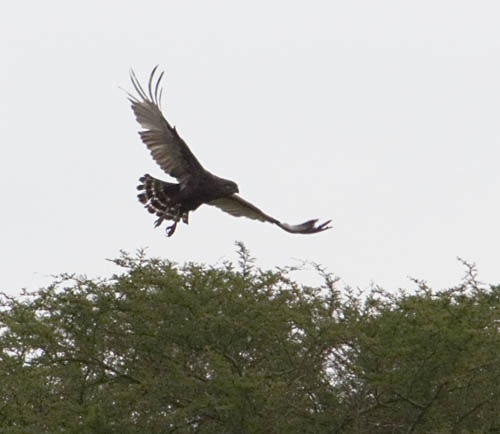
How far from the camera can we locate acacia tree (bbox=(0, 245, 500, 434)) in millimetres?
18109

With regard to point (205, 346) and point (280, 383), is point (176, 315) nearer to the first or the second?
point (205, 346)

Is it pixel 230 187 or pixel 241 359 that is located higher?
pixel 230 187

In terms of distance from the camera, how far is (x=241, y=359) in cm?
1888

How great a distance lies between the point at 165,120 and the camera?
18.8m

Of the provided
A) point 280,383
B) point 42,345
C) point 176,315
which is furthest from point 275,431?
point 42,345

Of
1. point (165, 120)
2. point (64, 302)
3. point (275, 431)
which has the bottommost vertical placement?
point (275, 431)

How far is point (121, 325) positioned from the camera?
19328mm

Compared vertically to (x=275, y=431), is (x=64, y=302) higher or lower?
higher

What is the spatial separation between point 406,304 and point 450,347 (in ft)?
2.73

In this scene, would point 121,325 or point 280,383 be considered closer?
point 280,383

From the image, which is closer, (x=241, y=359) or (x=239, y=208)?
(x=241, y=359)

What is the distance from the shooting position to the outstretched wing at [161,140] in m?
18.7

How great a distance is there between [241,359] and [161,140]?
2555 millimetres

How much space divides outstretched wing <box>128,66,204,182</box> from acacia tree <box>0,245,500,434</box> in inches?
43.5
